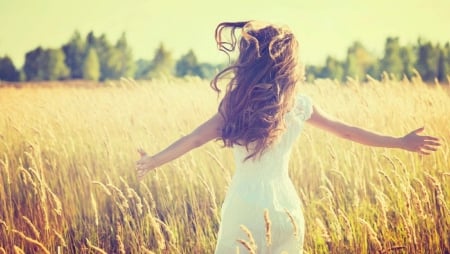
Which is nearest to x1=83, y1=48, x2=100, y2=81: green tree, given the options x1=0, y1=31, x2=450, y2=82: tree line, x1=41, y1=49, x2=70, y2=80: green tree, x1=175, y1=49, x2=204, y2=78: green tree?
x1=0, y1=31, x2=450, y2=82: tree line

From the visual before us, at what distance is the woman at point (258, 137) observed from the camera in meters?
1.62

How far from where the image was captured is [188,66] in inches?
189

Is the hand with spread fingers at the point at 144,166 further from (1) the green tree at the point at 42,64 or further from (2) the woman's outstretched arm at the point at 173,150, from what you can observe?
(1) the green tree at the point at 42,64

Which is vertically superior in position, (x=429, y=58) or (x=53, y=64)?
(x=53, y=64)

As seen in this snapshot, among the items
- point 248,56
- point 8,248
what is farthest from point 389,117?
point 8,248

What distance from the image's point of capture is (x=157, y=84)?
337 centimetres

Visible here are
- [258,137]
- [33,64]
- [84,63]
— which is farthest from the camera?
[84,63]

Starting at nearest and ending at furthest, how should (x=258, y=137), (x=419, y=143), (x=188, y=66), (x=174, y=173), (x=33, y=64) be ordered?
(x=258, y=137)
(x=419, y=143)
(x=174, y=173)
(x=33, y=64)
(x=188, y=66)

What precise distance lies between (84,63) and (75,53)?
0.89 m

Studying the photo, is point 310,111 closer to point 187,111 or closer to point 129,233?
point 129,233

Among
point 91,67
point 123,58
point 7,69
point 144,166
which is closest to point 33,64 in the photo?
point 7,69

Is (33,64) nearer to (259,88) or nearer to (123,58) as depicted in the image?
(123,58)

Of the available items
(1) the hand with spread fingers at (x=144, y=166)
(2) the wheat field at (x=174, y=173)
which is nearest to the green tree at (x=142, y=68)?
(2) the wheat field at (x=174, y=173)

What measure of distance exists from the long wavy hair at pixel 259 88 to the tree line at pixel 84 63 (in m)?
1.43
